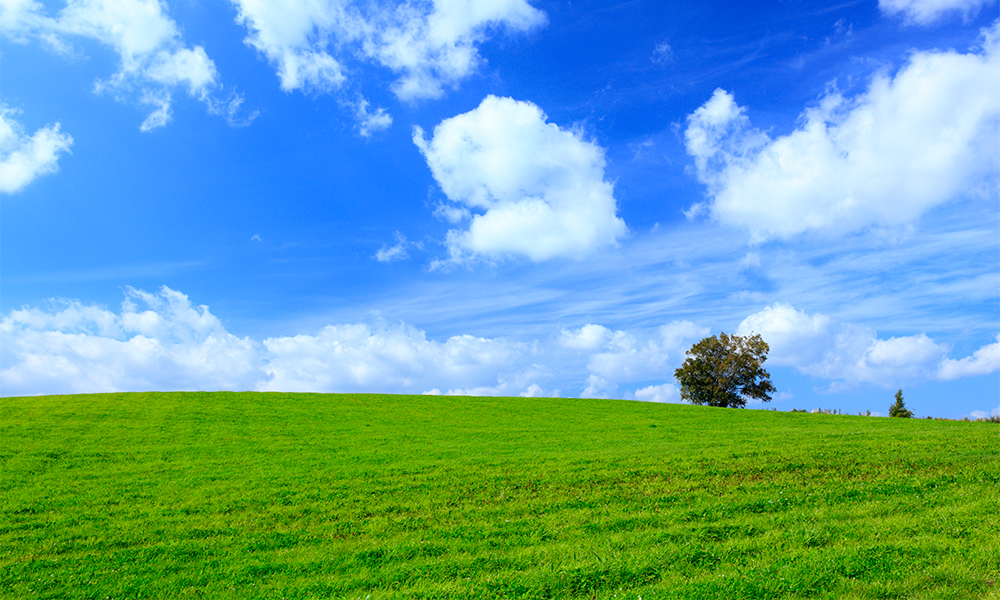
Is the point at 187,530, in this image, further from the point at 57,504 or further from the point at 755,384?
the point at 755,384

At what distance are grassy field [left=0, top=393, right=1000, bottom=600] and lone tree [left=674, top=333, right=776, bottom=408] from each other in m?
45.9

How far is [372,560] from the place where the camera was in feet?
42.7

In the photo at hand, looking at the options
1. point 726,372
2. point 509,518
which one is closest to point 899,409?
point 726,372

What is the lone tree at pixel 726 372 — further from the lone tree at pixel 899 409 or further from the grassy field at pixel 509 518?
the grassy field at pixel 509 518

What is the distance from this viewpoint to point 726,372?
252ft

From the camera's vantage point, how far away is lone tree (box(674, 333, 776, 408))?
76.0 m

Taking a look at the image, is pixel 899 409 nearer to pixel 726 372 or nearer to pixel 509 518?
pixel 726 372

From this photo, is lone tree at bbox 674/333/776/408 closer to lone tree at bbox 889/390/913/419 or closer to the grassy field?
lone tree at bbox 889/390/913/419

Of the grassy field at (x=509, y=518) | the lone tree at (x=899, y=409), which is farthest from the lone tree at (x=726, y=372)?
the grassy field at (x=509, y=518)

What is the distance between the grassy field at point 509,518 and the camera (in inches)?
435

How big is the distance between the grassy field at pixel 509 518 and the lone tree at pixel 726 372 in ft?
151

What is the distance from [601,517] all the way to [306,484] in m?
12.6

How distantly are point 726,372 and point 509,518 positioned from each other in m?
69.2

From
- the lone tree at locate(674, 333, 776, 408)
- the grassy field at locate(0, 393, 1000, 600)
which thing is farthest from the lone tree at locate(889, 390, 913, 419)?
the grassy field at locate(0, 393, 1000, 600)
